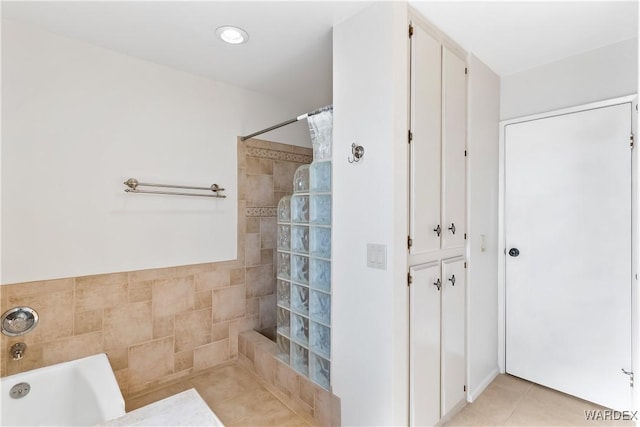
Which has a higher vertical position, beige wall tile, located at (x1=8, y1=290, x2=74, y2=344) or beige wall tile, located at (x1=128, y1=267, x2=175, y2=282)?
beige wall tile, located at (x1=128, y1=267, x2=175, y2=282)

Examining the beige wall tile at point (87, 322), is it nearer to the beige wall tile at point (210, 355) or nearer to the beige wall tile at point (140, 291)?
the beige wall tile at point (140, 291)

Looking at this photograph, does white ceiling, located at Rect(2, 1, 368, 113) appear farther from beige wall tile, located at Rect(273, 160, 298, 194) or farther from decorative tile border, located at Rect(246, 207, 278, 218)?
decorative tile border, located at Rect(246, 207, 278, 218)

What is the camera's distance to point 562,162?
2.16 meters

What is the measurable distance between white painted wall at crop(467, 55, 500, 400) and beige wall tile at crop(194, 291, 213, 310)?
1914 mm

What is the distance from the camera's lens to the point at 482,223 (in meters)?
2.27

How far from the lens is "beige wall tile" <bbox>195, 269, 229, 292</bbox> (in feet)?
8.06

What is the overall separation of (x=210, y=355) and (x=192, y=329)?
0.28 metres

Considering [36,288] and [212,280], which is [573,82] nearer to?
[212,280]

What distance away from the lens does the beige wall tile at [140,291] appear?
2.15m

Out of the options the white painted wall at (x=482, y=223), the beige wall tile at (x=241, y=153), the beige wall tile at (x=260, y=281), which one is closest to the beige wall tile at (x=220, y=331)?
the beige wall tile at (x=260, y=281)

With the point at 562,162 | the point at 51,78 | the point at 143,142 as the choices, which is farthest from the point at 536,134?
the point at 51,78

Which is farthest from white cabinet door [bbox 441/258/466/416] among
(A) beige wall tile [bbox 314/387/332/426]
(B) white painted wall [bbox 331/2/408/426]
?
(A) beige wall tile [bbox 314/387/332/426]

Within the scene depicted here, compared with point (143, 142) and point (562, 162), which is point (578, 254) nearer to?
point (562, 162)

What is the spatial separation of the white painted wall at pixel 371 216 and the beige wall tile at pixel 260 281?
4.02 feet
